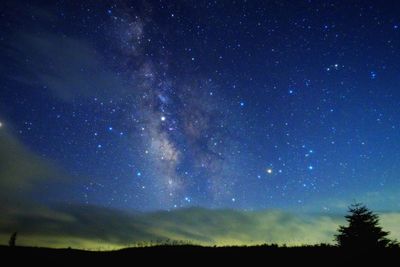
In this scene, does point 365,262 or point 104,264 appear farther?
point 104,264

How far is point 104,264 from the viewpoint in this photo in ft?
43.2

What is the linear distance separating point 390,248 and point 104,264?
34.3 ft

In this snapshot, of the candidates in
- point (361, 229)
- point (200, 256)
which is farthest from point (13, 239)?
point (361, 229)

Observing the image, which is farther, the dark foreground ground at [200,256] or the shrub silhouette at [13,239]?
the shrub silhouette at [13,239]

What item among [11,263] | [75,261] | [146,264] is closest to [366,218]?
[146,264]

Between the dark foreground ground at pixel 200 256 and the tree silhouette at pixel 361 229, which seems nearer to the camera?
the dark foreground ground at pixel 200 256

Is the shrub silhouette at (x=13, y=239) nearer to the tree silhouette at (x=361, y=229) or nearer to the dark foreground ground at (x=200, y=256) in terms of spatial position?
the dark foreground ground at (x=200, y=256)

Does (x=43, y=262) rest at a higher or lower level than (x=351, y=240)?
lower

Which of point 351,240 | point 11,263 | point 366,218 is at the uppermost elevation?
point 366,218

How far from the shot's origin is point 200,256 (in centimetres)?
1360

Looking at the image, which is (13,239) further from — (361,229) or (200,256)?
(361,229)

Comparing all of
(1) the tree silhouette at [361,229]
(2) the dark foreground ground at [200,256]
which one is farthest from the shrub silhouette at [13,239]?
(1) the tree silhouette at [361,229]

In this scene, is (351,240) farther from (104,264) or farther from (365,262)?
(104,264)

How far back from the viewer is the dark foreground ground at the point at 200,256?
1091 centimetres
